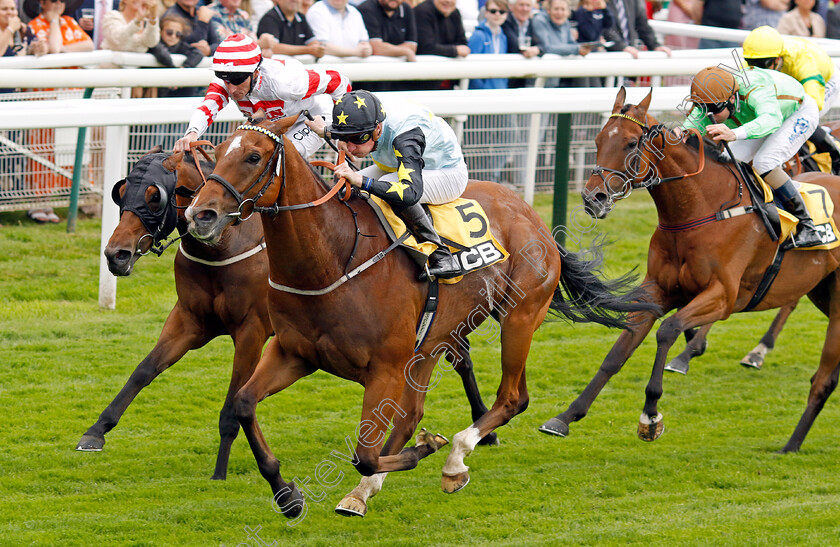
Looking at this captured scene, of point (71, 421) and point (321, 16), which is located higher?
point (321, 16)

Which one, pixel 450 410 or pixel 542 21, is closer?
pixel 450 410

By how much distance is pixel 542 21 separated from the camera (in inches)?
397

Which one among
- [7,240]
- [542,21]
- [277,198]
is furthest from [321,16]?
[277,198]

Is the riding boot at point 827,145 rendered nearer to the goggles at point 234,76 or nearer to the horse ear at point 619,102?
the horse ear at point 619,102

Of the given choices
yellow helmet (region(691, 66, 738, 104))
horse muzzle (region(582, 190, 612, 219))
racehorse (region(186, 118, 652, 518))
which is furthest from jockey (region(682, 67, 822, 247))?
racehorse (region(186, 118, 652, 518))

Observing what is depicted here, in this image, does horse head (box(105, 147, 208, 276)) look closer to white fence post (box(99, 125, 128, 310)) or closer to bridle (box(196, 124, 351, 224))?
bridle (box(196, 124, 351, 224))

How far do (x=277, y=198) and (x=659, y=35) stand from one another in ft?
31.8

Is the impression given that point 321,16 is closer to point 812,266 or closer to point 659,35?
point 812,266

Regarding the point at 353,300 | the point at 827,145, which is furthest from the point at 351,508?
the point at 827,145

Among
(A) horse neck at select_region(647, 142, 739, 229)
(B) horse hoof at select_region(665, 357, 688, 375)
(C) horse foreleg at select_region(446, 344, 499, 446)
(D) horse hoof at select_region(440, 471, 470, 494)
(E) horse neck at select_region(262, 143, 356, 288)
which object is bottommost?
(B) horse hoof at select_region(665, 357, 688, 375)

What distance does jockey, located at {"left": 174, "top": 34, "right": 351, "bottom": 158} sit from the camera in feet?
16.3

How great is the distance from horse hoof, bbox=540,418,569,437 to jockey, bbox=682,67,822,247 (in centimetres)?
166

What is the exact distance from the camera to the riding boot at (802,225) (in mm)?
6148

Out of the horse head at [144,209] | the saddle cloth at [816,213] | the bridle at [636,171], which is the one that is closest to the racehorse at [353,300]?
the bridle at [636,171]
